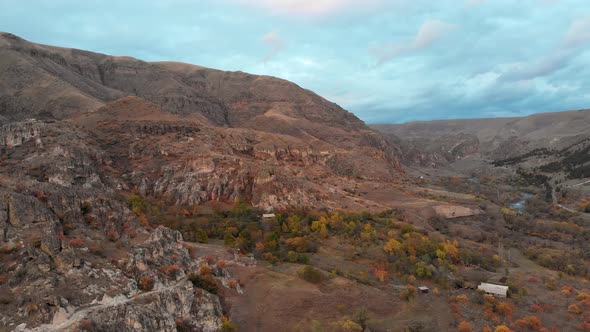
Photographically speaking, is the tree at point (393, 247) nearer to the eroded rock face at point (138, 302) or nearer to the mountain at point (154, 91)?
the eroded rock face at point (138, 302)

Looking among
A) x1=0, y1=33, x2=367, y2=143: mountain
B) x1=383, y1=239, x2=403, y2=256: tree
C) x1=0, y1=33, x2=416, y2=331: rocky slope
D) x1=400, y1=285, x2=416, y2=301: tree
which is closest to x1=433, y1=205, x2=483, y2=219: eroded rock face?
x1=0, y1=33, x2=416, y2=331: rocky slope

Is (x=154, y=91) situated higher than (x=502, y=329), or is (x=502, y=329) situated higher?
(x=154, y=91)

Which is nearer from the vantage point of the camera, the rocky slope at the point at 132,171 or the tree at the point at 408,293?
the rocky slope at the point at 132,171

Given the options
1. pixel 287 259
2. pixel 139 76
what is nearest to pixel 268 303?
pixel 287 259

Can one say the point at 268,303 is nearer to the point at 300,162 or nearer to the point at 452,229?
the point at 452,229

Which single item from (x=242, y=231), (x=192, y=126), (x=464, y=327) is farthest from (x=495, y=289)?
(x=192, y=126)

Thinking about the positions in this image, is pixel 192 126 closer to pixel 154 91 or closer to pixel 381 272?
pixel 381 272

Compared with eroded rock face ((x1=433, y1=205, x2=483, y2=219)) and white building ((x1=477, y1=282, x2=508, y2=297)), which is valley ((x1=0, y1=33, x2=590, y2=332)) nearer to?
eroded rock face ((x1=433, y1=205, x2=483, y2=219))

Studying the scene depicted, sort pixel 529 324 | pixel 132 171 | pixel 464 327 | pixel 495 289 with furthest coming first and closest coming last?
pixel 132 171 < pixel 495 289 < pixel 529 324 < pixel 464 327

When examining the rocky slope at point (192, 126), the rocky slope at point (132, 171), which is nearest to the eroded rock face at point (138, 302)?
the rocky slope at point (132, 171)
